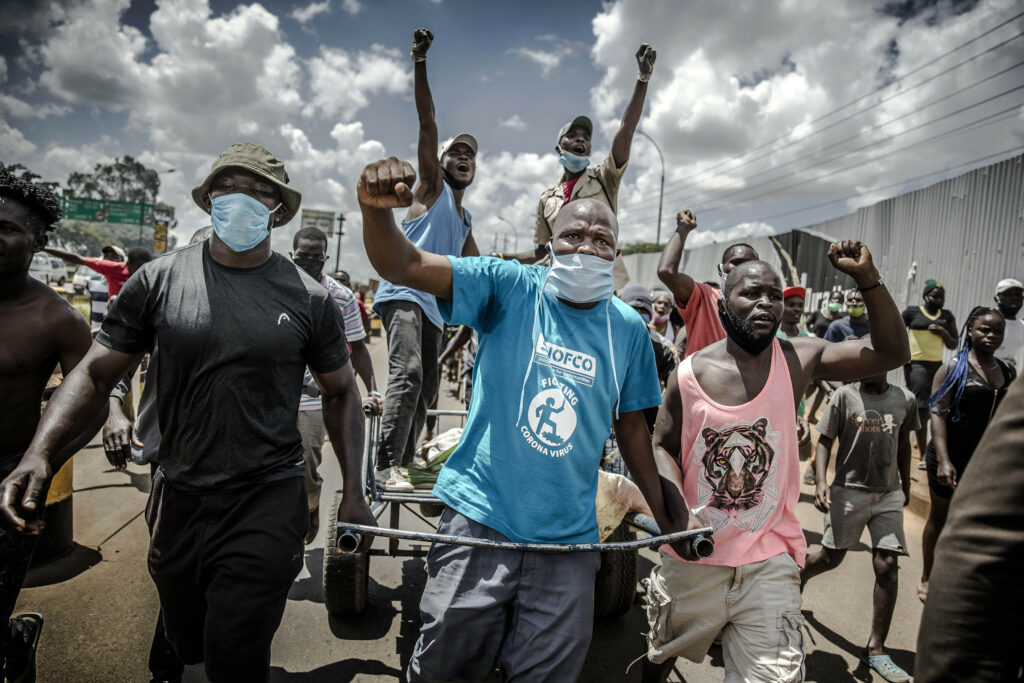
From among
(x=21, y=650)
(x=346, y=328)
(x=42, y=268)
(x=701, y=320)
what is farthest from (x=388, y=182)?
(x=42, y=268)

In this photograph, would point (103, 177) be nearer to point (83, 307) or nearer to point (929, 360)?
point (83, 307)

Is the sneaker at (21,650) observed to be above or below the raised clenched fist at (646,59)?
below

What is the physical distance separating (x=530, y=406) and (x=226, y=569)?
132 cm

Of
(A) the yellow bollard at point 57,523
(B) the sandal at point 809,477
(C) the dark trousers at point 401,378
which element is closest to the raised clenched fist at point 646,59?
(C) the dark trousers at point 401,378

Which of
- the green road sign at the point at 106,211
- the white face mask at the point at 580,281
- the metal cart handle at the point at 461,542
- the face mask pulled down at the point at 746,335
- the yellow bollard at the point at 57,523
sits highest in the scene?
the green road sign at the point at 106,211

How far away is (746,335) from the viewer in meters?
2.82

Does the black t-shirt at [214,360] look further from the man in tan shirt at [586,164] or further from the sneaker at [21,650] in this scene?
the man in tan shirt at [586,164]

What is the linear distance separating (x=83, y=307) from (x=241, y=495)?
1384 centimetres

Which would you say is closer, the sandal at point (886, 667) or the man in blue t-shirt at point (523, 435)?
the man in blue t-shirt at point (523, 435)

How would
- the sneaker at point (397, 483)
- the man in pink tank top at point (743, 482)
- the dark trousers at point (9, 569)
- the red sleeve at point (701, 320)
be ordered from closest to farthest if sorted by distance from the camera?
1. the dark trousers at point (9, 569)
2. the man in pink tank top at point (743, 482)
3. the sneaker at point (397, 483)
4. the red sleeve at point (701, 320)

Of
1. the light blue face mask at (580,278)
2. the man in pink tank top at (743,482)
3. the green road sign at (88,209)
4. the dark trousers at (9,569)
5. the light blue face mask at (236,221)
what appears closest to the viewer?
the light blue face mask at (580,278)

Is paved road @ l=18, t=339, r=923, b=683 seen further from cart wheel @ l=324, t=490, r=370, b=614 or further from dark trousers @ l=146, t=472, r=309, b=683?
dark trousers @ l=146, t=472, r=309, b=683

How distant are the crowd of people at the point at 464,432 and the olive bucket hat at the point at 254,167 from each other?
2 cm

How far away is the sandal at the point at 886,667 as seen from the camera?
357 centimetres
